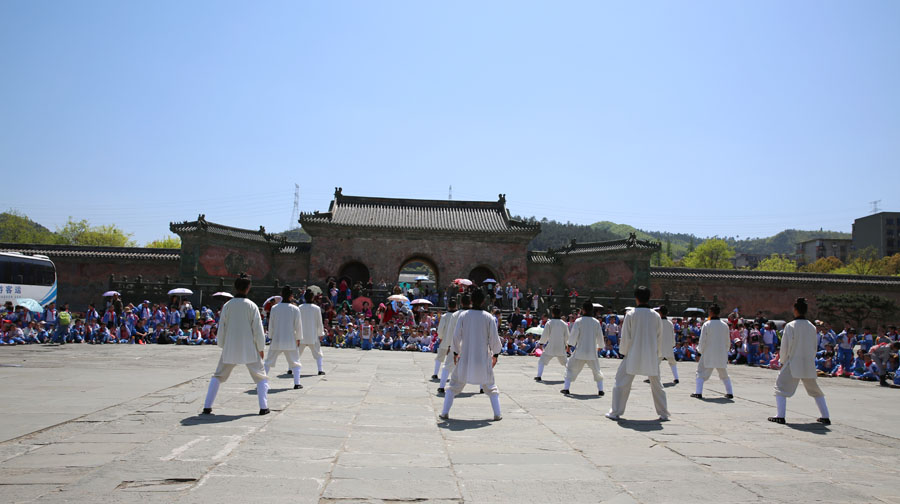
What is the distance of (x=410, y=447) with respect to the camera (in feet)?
17.5

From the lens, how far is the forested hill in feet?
303

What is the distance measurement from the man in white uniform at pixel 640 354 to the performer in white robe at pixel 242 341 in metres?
4.15

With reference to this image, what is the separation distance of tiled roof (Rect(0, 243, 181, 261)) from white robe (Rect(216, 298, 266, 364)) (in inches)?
969

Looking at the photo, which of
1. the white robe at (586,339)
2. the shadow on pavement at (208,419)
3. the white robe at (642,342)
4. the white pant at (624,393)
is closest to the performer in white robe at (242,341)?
the shadow on pavement at (208,419)

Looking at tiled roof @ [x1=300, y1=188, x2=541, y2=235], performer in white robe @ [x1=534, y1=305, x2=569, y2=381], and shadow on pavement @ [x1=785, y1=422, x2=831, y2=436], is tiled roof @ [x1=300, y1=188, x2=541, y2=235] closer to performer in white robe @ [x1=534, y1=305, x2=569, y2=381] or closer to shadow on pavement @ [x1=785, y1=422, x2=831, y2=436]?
performer in white robe @ [x1=534, y1=305, x2=569, y2=381]

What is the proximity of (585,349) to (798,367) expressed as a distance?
3227 mm

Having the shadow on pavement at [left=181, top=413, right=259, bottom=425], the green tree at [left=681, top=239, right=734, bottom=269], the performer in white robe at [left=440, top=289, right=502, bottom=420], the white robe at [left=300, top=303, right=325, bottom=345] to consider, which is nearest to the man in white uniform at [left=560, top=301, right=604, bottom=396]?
the performer in white robe at [left=440, top=289, right=502, bottom=420]

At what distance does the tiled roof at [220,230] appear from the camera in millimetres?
28188

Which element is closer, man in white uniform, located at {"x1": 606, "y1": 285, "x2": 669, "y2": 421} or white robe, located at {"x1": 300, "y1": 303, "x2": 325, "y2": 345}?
man in white uniform, located at {"x1": 606, "y1": 285, "x2": 669, "y2": 421}

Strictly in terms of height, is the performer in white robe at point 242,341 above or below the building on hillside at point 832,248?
below

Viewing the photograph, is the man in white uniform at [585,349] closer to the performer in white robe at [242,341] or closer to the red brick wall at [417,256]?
the performer in white robe at [242,341]

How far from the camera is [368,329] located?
18.8 metres

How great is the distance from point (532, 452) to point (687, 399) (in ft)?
17.4

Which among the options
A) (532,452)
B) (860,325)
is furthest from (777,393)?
(860,325)
